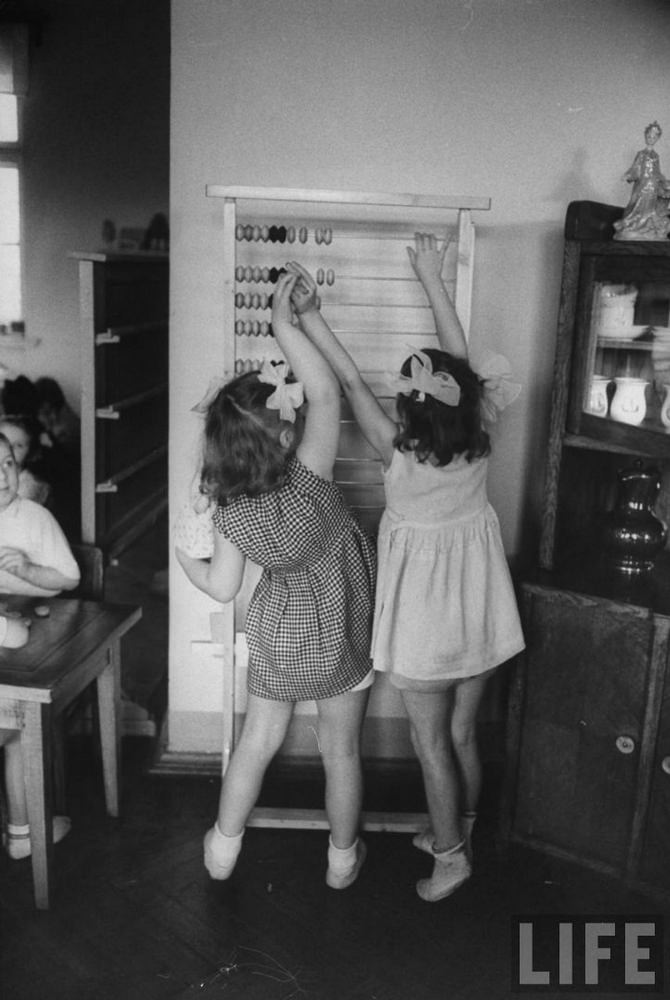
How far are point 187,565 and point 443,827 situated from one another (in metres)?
0.92

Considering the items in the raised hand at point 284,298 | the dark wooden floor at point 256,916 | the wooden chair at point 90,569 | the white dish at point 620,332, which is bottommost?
the dark wooden floor at point 256,916

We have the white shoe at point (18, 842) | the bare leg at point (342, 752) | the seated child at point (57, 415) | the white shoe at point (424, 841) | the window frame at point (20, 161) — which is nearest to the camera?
the bare leg at point (342, 752)

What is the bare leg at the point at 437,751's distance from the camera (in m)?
2.30

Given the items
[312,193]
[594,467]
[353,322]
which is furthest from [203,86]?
[594,467]

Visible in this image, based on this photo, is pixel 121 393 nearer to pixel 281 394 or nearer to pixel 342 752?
pixel 281 394

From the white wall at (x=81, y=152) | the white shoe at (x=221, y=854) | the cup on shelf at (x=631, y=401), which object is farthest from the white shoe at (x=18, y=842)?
the white wall at (x=81, y=152)

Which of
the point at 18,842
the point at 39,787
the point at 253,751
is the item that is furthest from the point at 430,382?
the point at 18,842

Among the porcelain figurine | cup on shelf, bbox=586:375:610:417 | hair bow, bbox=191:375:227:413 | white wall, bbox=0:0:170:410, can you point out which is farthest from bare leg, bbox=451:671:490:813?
white wall, bbox=0:0:170:410

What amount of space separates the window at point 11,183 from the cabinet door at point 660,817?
16.5 ft

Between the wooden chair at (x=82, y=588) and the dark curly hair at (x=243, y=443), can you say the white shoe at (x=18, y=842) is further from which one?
the dark curly hair at (x=243, y=443)

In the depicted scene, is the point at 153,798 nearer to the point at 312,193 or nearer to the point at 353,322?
the point at 353,322

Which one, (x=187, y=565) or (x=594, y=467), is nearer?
(x=187, y=565)

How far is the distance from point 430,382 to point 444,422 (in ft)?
0.33

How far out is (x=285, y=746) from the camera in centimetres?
298
